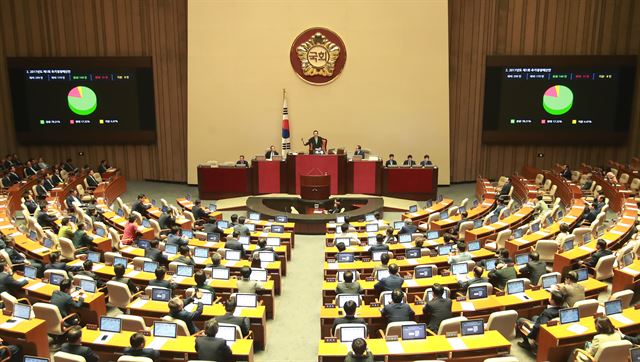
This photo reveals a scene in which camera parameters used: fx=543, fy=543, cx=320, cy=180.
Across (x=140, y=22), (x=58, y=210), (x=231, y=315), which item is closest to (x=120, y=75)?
(x=140, y=22)

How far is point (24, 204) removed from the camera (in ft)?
47.7

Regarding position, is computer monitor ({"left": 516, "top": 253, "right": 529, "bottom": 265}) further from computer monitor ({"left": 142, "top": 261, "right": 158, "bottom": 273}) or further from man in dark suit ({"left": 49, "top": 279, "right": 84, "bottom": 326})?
man in dark suit ({"left": 49, "top": 279, "right": 84, "bottom": 326})

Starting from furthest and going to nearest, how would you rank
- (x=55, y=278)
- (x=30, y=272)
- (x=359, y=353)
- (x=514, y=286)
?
(x=30, y=272), (x=55, y=278), (x=514, y=286), (x=359, y=353)

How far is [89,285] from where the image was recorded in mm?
9008

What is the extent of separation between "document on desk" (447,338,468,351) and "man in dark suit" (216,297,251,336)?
2814 millimetres

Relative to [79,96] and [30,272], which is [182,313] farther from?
[79,96]

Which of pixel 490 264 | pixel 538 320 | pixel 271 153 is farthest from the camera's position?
pixel 271 153

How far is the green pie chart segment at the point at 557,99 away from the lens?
20859mm

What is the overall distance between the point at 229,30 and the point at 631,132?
16.0 metres

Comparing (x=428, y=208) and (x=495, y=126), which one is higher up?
(x=495, y=126)

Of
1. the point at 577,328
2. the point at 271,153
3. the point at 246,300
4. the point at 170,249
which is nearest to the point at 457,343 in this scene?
the point at 577,328

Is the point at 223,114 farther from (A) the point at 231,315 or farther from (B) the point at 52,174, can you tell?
(A) the point at 231,315

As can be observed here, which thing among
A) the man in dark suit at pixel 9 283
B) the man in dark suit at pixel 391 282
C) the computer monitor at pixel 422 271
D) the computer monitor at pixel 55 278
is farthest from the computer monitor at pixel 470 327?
the man in dark suit at pixel 9 283

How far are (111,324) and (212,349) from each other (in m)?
1.69
